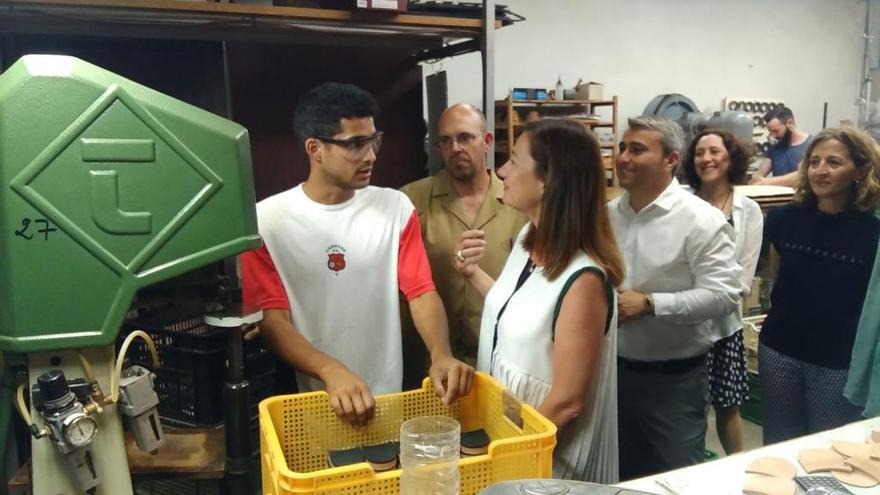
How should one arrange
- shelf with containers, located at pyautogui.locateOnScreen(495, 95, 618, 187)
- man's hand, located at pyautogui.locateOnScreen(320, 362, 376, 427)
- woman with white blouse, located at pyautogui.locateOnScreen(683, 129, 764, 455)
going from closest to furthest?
man's hand, located at pyautogui.locateOnScreen(320, 362, 376, 427) < woman with white blouse, located at pyautogui.locateOnScreen(683, 129, 764, 455) < shelf with containers, located at pyautogui.locateOnScreen(495, 95, 618, 187)

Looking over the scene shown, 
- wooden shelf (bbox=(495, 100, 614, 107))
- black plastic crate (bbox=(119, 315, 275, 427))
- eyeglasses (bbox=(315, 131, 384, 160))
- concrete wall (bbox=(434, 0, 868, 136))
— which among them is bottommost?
black plastic crate (bbox=(119, 315, 275, 427))

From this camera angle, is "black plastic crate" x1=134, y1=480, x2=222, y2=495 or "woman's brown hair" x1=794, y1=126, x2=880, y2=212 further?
"woman's brown hair" x1=794, y1=126, x2=880, y2=212

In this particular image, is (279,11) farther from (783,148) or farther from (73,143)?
(783,148)

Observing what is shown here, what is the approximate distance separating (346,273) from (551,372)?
23.1 inches

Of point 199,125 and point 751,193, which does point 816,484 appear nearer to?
point 199,125

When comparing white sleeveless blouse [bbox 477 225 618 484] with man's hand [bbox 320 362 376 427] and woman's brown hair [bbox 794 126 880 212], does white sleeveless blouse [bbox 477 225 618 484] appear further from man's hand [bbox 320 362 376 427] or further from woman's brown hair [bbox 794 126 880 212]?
woman's brown hair [bbox 794 126 880 212]

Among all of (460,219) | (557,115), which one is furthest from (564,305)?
(557,115)

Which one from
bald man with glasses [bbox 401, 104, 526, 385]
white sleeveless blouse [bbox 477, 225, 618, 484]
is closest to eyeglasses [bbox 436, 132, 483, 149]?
bald man with glasses [bbox 401, 104, 526, 385]

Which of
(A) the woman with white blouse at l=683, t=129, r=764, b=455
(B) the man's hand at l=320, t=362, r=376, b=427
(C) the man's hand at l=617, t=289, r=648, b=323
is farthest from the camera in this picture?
(A) the woman with white blouse at l=683, t=129, r=764, b=455

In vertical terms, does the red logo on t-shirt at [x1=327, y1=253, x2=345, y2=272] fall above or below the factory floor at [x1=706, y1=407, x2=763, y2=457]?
above

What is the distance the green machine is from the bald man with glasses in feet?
4.12

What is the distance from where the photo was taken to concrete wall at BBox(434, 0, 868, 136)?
189 inches

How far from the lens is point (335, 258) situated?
1635 millimetres

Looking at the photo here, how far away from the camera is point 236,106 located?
2.64 m
